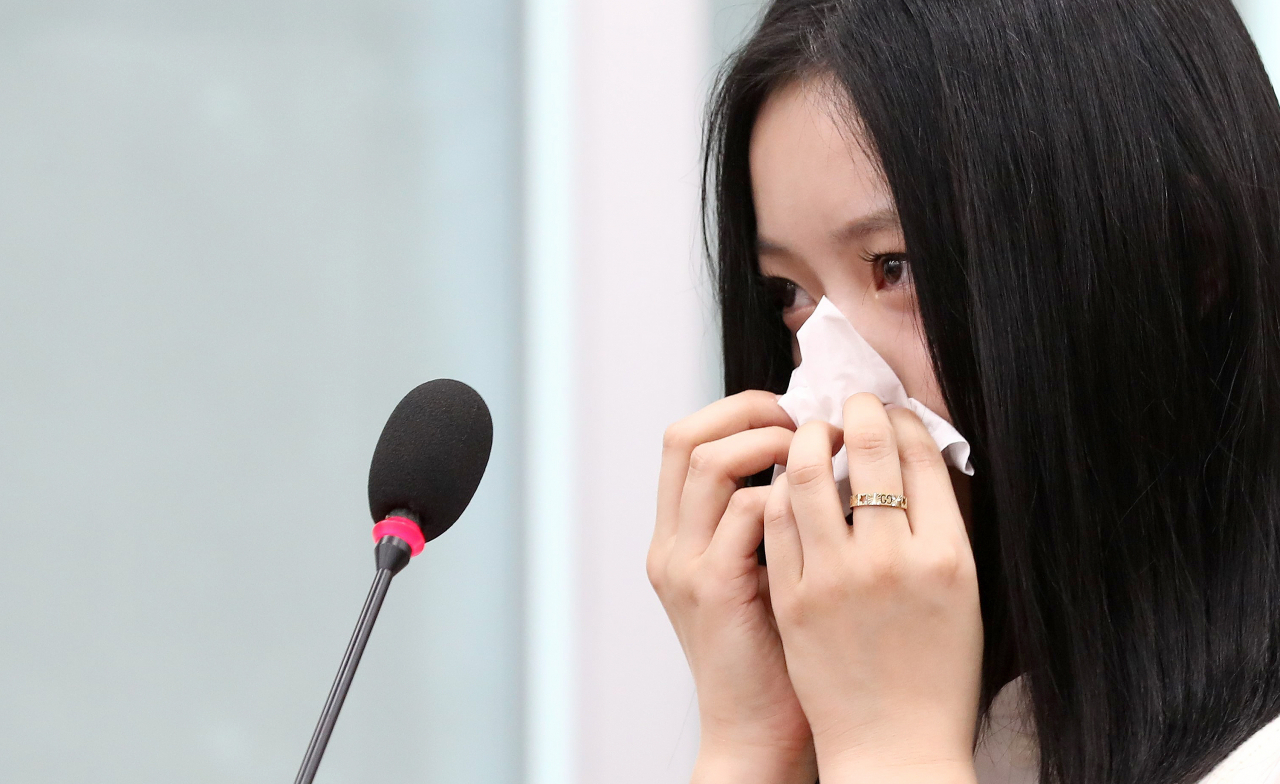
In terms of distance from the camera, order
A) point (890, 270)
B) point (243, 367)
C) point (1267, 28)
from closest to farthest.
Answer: point (890, 270) → point (243, 367) → point (1267, 28)

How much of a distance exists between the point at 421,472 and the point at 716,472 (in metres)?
0.30

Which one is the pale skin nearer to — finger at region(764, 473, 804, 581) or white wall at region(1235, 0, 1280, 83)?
finger at region(764, 473, 804, 581)

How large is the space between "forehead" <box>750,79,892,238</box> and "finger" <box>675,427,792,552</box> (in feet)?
0.57

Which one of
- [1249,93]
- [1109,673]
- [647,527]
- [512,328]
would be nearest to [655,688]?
[647,527]

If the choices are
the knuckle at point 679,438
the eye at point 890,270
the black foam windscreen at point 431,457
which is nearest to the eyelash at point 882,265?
the eye at point 890,270

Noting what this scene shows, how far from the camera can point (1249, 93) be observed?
83 centimetres

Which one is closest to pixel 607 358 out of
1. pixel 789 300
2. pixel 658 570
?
pixel 789 300

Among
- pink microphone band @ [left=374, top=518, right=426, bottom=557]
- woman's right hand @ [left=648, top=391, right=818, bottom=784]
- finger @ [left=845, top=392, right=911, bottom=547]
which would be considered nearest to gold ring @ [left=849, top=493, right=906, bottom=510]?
finger @ [left=845, top=392, right=911, bottom=547]

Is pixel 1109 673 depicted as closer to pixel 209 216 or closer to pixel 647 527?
pixel 647 527

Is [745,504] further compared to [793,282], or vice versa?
[793,282]

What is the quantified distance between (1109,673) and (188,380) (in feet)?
3.08

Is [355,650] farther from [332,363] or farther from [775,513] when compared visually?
[332,363]

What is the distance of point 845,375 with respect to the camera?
83 centimetres

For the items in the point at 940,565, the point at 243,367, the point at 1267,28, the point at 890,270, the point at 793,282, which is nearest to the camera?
the point at 940,565
